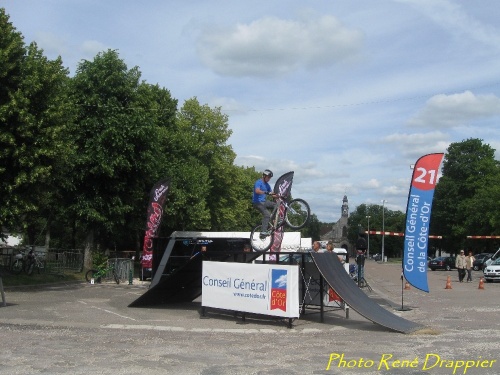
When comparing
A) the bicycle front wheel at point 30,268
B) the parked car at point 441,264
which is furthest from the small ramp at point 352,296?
the parked car at point 441,264

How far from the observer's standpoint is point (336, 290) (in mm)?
14609

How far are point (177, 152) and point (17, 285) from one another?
21.1 meters

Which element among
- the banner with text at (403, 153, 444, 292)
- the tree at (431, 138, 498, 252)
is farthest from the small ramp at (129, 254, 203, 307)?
the tree at (431, 138, 498, 252)

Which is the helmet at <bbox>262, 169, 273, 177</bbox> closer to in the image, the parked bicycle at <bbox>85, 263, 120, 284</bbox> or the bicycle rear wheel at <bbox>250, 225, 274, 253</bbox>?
the bicycle rear wheel at <bbox>250, 225, 274, 253</bbox>

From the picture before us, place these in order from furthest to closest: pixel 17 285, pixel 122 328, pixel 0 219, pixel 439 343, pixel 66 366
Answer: pixel 17 285, pixel 0 219, pixel 122 328, pixel 439 343, pixel 66 366

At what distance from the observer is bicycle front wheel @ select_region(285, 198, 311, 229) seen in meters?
15.2

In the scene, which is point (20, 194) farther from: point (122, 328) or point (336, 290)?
point (336, 290)

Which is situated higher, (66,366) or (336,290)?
(336,290)

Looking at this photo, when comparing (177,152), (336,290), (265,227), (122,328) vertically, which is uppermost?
(177,152)

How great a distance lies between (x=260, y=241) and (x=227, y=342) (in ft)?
12.6

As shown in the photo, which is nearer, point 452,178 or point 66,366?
point 66,366

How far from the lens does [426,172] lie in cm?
1870

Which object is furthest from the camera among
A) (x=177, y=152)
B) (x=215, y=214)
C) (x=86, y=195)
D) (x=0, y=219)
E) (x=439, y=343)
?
(x=215, y=214)

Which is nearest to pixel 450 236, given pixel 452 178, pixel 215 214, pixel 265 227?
pixel 452 178
